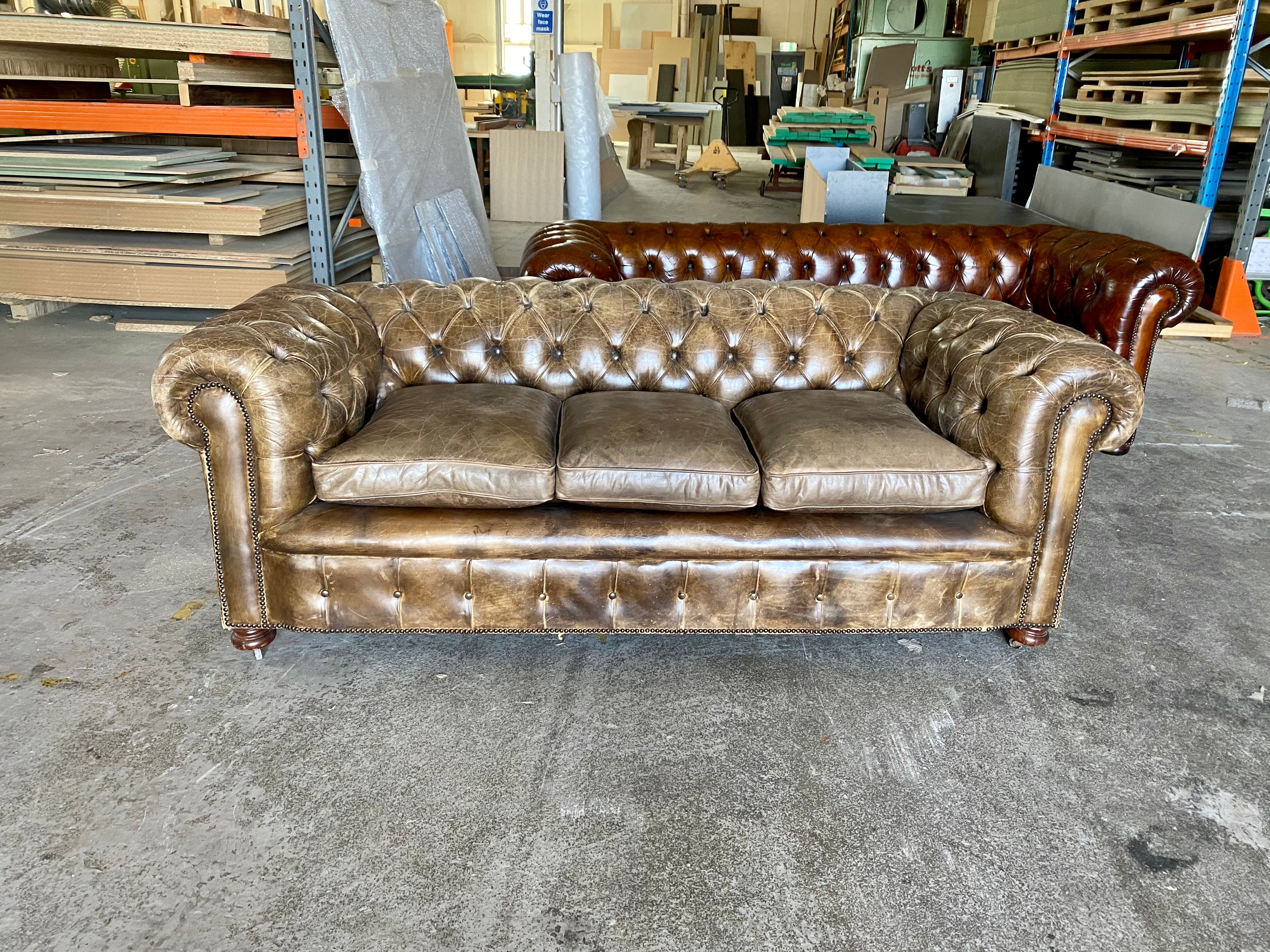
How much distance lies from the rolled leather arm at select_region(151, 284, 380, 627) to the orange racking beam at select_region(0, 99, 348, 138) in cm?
281

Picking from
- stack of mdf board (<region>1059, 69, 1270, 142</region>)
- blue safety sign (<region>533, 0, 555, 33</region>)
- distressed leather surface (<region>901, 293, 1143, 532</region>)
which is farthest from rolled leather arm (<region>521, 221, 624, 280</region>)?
stack of mdf board (<region>1059, 69, 1270, 142</region>)

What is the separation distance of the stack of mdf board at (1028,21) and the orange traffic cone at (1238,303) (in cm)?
277

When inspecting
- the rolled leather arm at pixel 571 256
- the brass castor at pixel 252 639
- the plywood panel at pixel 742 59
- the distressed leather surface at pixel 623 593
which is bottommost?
the brass castor at pixel 252 639

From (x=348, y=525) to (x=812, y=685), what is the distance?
113cm

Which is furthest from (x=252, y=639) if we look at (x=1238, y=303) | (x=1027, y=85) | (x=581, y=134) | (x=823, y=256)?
(x=1027, y=85)

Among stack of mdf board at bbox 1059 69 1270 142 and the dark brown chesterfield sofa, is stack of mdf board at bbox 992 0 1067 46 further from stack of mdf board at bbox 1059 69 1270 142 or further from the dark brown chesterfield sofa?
the dark brown chesterfield sofa

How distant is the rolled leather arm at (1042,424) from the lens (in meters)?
2.13

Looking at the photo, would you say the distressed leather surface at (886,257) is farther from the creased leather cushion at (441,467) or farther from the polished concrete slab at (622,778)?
the creased leather cushion at (441,467)

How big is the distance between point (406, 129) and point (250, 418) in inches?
140

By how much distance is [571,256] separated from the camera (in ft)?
11.3

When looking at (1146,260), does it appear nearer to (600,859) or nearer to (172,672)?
(600,859)

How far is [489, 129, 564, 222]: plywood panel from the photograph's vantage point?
22.2 feet

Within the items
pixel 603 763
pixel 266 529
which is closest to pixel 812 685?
pixel 603 763

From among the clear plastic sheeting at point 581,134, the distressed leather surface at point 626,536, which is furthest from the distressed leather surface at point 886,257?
the clear plastic sheeting at point 581,134
